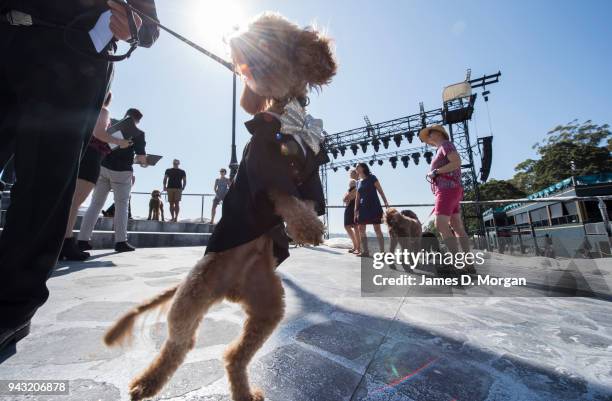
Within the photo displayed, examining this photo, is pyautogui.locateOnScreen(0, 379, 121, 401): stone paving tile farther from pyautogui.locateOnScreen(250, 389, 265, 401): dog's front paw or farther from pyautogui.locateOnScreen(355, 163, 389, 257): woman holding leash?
Answer: pyautogui.locateOnScreen(355, 163, 389, 257): woman holding leash

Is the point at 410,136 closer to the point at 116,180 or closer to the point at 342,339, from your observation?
the point at 116,180

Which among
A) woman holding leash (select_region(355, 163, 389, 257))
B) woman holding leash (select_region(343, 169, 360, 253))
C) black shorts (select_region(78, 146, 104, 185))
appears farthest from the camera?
woman holding leash (select_region(343, 169, 360, 253))

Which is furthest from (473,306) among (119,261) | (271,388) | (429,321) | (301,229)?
(119,261)

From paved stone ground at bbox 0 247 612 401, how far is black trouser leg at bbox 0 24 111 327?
1.10ft

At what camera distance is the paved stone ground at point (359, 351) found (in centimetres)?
107

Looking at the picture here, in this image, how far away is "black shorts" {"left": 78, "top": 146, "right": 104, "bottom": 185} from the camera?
3296mm

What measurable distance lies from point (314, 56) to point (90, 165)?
3.40 metres

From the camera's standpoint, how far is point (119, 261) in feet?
12.4

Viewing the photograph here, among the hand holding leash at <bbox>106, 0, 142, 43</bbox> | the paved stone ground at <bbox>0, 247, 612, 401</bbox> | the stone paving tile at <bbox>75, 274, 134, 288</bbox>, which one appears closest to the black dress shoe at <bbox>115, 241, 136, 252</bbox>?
the stone paving tile at <bbox>75, 274, 134, 288</bbox>

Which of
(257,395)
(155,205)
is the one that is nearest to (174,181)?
(155,205)

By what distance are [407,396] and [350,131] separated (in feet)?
76.9

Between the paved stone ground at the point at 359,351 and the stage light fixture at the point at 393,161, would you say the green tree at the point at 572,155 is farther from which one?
the paved stone ground at the point at 359,351

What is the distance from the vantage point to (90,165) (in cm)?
333

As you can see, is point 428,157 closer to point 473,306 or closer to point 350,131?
point 350,131
